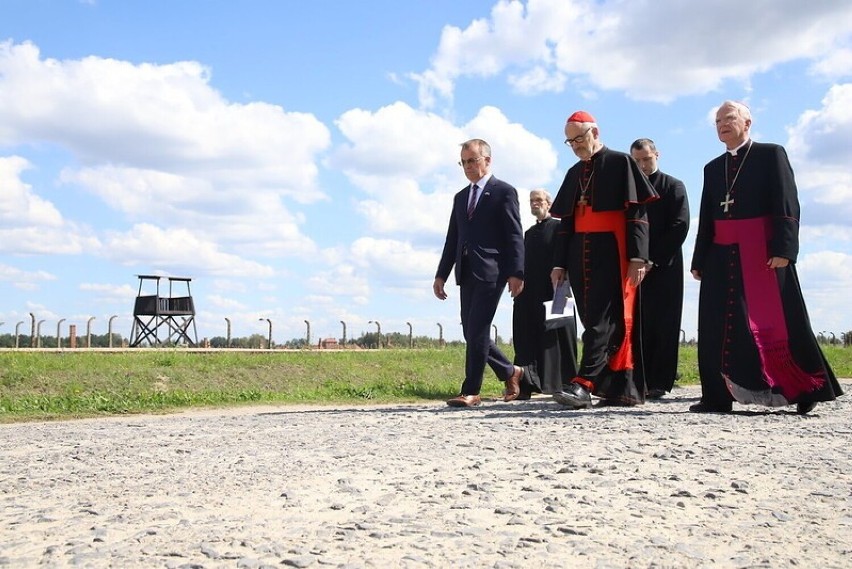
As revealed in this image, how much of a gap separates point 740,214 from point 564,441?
3.01 metres

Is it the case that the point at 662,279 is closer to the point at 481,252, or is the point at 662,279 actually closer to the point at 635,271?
the point at 635,271

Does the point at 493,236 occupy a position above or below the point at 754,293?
above

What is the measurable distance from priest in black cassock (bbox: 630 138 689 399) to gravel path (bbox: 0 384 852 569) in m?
2.56

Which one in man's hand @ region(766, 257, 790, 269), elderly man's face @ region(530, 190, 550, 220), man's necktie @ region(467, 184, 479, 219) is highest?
elderly man's face @ region(530, 190, 550, 220)

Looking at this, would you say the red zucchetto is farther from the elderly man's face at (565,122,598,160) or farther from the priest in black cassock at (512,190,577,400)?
the priest in black cassock at (512,190,577,400)

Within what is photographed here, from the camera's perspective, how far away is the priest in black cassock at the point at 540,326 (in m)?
9.81

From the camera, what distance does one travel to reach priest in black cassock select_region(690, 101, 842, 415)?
23.5ft

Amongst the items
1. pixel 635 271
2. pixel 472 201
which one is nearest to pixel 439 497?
pixel 635 271

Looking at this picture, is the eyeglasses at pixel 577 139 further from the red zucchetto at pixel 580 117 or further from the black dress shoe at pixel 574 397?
the black dress shoe at pixel 574 397

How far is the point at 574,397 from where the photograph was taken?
7371 millimetres

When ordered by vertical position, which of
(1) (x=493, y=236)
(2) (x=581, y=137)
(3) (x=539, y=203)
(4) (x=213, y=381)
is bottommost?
(4) (x=213, y=381)

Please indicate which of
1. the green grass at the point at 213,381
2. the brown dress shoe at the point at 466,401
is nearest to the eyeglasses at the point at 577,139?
the brown dress shoe at the point at 466,401

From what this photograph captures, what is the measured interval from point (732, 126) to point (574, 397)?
2475mm

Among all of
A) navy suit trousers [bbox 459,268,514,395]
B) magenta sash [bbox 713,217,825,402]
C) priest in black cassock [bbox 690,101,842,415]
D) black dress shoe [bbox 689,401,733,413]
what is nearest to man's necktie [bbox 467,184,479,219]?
navy suit trousers [bbox 459,268,514,395]
